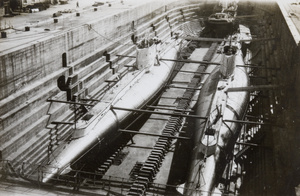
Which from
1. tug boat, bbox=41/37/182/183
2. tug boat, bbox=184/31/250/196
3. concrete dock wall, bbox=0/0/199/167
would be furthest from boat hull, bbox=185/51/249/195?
concrete dock wall, bbox=0/0/199/167

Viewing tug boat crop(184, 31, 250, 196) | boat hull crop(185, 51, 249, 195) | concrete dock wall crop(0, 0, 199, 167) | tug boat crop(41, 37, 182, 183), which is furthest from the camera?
concrete dock wall crop(0, 0, 199, 167)

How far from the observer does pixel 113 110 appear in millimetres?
24344

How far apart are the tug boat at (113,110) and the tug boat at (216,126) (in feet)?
14.8

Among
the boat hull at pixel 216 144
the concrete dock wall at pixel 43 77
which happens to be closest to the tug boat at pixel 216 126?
the boat hull at pixel 216 144

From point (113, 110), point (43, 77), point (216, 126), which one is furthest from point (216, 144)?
point (43, 77)

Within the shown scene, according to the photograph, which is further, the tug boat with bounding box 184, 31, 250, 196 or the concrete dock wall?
the concrete dock wall

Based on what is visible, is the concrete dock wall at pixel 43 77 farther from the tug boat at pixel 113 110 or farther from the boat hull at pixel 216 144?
the boat hull at pixel 216 144

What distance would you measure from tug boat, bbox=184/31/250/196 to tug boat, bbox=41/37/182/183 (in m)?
4.52

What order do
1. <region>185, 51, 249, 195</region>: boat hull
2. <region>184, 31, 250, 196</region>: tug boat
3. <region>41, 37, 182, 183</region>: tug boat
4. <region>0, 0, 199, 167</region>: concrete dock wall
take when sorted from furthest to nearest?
<region>0, 0, 199, 167</region>: concrete dock wall
<region>41, 37, 182, 183</region>: tug boat
<region>184, 31, 250, 196</region>: tug boat
<region>185, 51, 249, 195</region>: boat hull

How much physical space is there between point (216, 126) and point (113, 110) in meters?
7.26

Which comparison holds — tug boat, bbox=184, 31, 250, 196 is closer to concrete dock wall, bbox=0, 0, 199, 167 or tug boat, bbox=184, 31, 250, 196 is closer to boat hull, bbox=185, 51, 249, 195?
boat hull, bbox=185, 51, 249, 195

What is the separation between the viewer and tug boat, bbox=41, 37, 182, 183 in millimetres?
19625

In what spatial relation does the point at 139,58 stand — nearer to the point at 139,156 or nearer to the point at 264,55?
the point at 139,156

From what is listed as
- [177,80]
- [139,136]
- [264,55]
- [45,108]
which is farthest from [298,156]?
[264,55]
